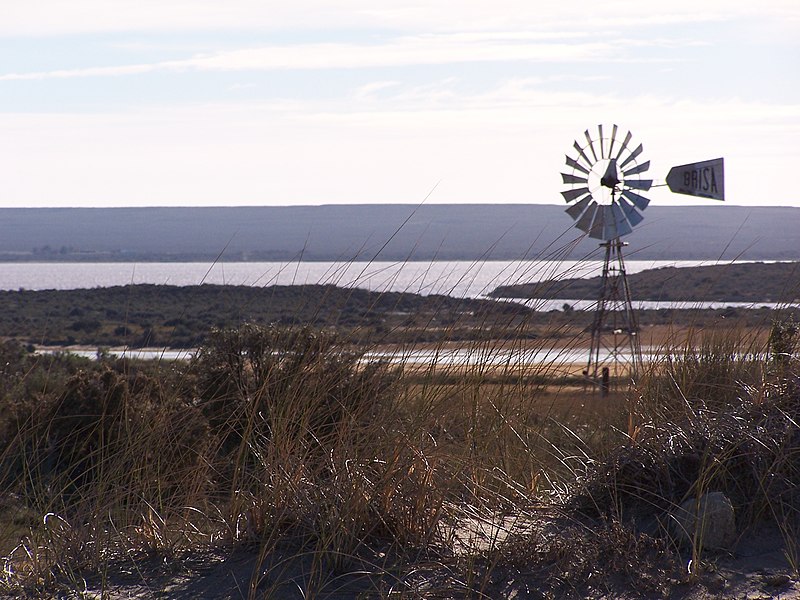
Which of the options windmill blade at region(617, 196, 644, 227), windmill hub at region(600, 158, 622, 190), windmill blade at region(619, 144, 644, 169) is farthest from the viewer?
windmill blade at region(619, 144, 644, 169)

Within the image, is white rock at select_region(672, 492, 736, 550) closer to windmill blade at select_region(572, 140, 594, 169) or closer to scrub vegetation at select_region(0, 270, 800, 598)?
scrub vegetation at select_region(0, 270, 800, 598)

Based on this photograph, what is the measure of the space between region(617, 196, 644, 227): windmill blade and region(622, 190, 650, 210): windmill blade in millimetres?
90

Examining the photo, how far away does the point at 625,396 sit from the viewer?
194 inches

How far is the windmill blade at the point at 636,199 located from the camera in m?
16.0

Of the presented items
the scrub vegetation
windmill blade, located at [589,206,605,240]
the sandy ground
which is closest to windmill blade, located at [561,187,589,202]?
windmill blade, located at [589,206,605,240]

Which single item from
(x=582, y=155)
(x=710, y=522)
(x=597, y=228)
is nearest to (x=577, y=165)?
(x=582, y=155)

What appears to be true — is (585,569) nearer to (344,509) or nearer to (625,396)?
(344,509)

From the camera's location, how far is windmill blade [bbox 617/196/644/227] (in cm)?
1567

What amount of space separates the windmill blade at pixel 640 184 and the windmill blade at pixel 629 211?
0.33 meters

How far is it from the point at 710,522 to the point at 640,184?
43.8 feet

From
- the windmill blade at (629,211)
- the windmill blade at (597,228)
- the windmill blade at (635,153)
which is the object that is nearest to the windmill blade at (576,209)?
the windmill blade at (629,211)

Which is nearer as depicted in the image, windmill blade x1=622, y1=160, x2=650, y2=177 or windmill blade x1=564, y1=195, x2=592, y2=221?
windmill blade x1=564, y1=195, x2=592, y2=221

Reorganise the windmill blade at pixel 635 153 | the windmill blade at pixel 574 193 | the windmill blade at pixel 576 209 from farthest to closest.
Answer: the windmill blade at pixel 574 193
the windmill blade at pixel 635 153
the windmill blade at pixel 576 209

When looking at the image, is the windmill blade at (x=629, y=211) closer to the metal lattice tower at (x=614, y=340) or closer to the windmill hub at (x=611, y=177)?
the windmill hub at (x=611, y=177)
